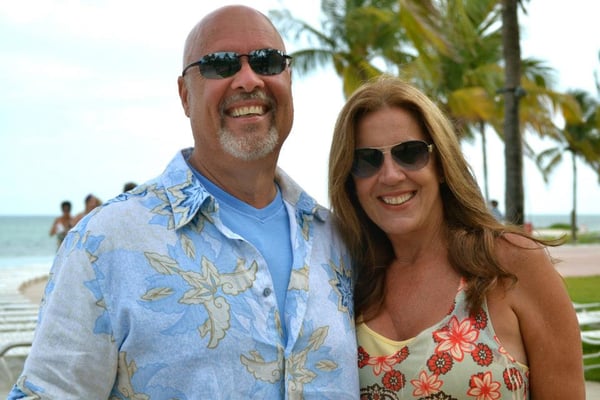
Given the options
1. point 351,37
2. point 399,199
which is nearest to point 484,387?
point 399,199

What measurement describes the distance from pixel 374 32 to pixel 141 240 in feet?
73.2

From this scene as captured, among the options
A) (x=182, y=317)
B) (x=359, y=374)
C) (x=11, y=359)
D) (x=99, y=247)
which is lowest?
(x=11, y=359)

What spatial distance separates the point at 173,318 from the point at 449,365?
96cm

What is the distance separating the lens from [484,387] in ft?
8.27

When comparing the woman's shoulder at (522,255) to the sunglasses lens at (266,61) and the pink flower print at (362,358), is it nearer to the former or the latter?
the pink flower print at (362,358)

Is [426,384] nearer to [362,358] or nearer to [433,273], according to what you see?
[362,358]

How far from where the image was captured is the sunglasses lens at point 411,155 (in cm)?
280

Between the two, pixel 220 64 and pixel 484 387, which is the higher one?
pixel 220 64

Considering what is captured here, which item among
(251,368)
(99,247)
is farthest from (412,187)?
(99,247)

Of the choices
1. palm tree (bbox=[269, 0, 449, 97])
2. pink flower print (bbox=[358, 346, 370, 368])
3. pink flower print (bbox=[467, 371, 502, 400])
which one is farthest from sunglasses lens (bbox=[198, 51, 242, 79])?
palm tree (bbox=[269, 0, 449, 97])

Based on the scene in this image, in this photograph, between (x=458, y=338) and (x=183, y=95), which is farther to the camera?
(x=183, y=95)

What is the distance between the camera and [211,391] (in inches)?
88.3

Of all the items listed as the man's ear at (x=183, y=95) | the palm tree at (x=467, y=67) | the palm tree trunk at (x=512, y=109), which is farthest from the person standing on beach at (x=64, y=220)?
the man's ear at (x=183, y=95)

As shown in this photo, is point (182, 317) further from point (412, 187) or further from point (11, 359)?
point (11, 359)
